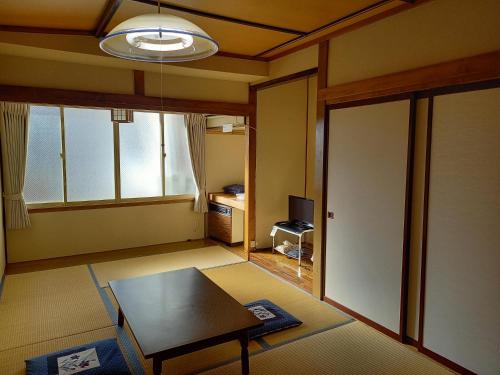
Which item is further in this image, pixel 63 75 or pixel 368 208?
pixel 63 75

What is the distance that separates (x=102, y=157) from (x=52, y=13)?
2724mm

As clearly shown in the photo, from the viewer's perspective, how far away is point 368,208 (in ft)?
10.4

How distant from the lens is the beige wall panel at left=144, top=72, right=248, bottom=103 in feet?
14.3

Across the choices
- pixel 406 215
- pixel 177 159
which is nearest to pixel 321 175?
pixel 406 215

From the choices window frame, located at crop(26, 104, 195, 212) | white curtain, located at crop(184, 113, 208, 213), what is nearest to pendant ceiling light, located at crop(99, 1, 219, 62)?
window frame, located at crop(26, 104, 195, 212)

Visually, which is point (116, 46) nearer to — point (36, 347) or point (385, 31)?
point (385, 31)

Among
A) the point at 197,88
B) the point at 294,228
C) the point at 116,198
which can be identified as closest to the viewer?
the point at 197,88

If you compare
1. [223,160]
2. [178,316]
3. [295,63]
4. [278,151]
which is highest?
[295,63]

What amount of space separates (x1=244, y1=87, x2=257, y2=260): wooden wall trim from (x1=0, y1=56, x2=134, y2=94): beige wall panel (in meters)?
1.57

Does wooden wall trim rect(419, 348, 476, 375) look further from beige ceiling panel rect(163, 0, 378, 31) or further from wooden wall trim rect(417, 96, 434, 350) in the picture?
beige ceiling panel rect(163, 0, 378, 31)

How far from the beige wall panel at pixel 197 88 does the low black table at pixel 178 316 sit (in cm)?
228

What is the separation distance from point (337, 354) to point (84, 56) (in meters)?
3.51

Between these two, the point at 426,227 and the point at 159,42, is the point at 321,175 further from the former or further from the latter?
the point at 159,42

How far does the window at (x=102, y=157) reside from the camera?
4.96 meters
